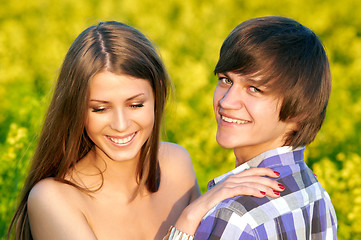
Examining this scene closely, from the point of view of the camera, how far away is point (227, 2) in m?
8.90

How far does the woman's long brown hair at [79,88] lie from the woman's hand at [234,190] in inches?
26.5

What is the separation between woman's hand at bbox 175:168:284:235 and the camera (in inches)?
72.1

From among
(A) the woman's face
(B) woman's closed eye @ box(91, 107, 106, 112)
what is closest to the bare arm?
(A) the woman's face

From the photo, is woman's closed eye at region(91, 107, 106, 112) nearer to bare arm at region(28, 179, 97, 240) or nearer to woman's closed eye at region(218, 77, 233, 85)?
bare arm at region(28, 179, 97, 240)

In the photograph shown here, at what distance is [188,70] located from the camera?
575cm

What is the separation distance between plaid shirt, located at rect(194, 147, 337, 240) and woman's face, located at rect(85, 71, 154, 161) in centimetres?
55

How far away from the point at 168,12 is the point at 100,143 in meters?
6.77

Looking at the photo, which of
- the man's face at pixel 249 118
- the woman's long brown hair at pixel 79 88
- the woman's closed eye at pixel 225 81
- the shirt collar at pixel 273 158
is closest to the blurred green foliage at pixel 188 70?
the woman's long brown hair at pixel 79 88

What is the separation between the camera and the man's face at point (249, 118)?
199 cm

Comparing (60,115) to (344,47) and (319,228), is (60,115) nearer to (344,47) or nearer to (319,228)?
(319,228)

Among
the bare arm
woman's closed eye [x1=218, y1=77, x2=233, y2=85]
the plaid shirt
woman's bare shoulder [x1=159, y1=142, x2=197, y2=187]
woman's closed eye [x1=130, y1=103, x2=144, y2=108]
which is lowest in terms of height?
the bare arm

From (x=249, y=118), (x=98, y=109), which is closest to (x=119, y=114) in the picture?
(x=98, y=109)

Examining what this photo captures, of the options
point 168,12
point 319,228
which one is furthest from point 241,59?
point 168,12

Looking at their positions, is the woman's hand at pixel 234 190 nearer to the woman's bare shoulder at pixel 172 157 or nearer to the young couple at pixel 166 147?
the young couple at pixel 166 147
